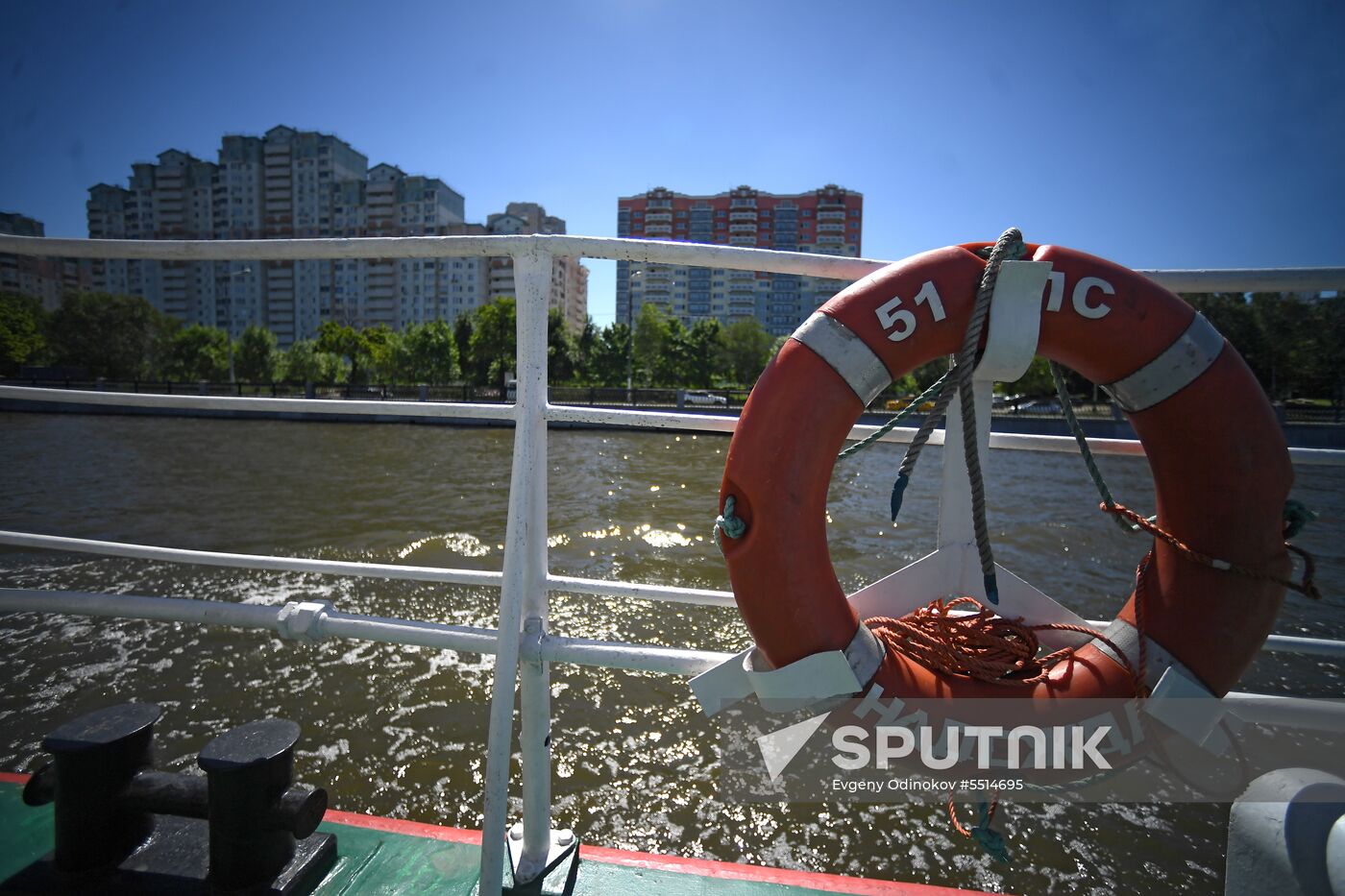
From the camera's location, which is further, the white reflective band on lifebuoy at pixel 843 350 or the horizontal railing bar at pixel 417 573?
the horizontal railing bar at pixel 417 573

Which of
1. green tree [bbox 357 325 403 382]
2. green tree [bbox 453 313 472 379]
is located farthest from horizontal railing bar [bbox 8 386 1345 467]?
green tree [bbox 357 325 403 382]

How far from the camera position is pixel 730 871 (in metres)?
1.35

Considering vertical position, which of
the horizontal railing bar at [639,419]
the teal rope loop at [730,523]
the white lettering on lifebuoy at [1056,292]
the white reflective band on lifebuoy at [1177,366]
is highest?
the white lettering on lifebuoy at [1056,292]

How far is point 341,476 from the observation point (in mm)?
10508

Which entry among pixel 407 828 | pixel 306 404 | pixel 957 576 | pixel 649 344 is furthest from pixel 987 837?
pixel 649 344

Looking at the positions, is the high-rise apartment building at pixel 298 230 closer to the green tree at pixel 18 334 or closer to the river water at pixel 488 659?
the green tree at pixel 18 334

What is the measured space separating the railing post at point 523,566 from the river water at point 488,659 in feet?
4.53

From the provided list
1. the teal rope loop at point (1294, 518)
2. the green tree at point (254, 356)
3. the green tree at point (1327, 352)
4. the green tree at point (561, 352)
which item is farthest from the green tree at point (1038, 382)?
the green tree at point (254, 356)

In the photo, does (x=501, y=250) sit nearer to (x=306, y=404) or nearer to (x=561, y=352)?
(x=306, y=404)

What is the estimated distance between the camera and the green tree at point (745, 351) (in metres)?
43.4

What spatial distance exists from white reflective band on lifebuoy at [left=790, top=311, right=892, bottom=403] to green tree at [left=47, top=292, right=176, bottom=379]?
48.7m

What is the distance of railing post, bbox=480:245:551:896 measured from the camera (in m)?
1.09

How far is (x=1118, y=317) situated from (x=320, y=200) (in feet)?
279

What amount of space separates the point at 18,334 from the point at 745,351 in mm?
39264
